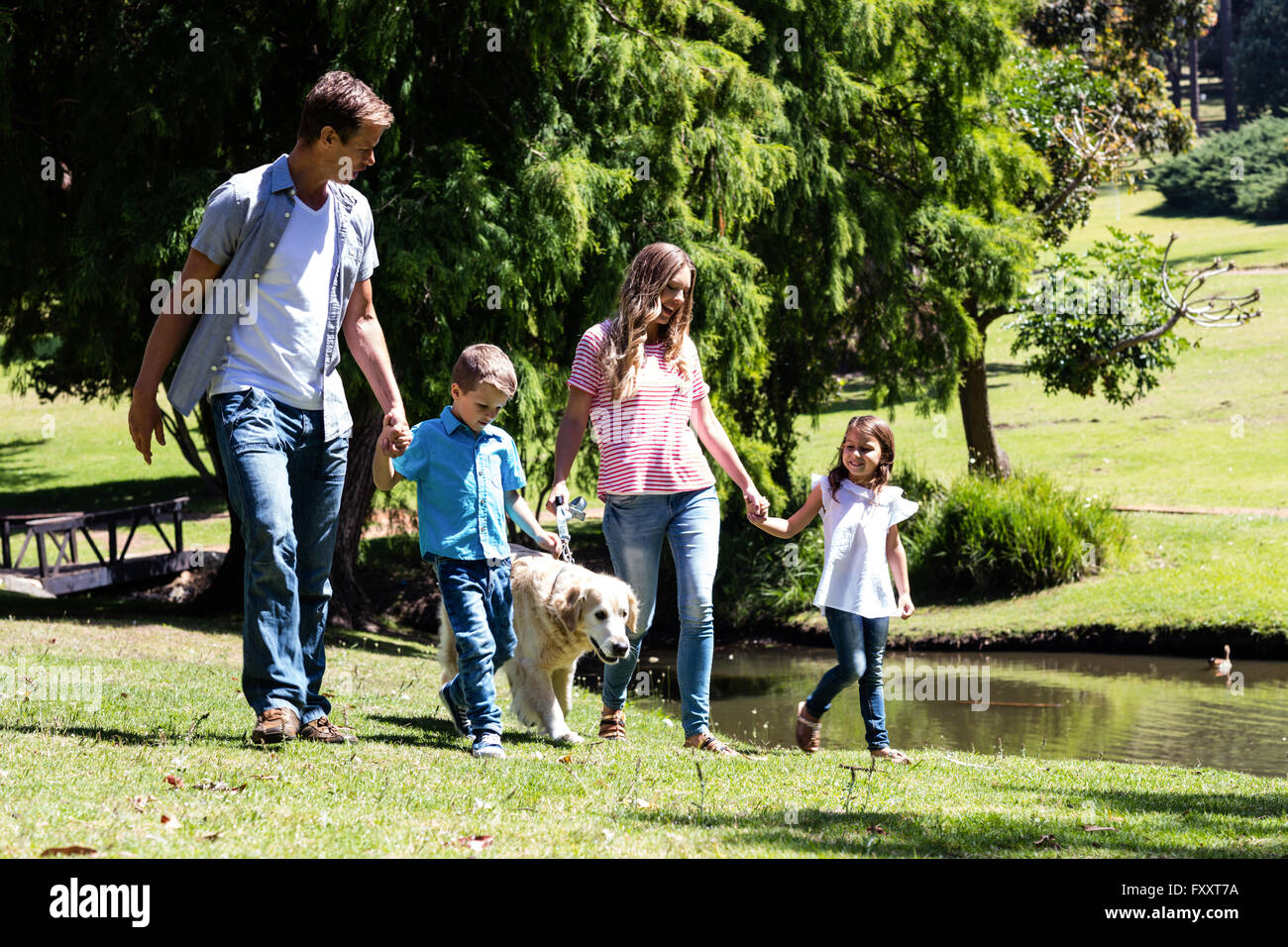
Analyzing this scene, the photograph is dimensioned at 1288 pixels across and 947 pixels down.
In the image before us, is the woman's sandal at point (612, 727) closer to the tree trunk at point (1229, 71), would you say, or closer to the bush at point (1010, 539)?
the bush at point (1010, 539)

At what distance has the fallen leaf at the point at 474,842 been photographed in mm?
4016

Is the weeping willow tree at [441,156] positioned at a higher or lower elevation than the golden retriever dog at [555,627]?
higher

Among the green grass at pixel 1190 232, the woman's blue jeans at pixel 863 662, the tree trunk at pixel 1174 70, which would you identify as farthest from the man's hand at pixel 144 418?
the tree trunk at pixel 1174 70

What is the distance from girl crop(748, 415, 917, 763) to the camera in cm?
737

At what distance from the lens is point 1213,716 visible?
11.7 metres

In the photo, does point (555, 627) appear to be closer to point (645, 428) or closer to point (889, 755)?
point (645, 428)

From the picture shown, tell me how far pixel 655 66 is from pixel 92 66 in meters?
5.57

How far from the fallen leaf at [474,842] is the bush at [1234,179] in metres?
60.1

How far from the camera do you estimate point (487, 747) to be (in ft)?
19.9

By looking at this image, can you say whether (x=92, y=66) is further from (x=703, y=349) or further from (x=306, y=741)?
(x=306, y=741)

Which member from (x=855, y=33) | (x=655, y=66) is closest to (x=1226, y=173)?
(x=855, y=33)

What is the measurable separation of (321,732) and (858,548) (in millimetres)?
3107

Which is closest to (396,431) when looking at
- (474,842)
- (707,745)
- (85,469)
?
(474,842)
